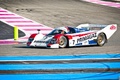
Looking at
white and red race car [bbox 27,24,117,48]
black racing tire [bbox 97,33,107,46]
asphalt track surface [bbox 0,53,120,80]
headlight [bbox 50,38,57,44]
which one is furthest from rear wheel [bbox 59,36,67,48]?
asphalt track surface [bbox 0,53,120,80]

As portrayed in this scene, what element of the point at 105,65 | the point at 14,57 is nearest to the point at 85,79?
the point at 105,65

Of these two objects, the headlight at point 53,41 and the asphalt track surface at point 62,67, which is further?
the headlight at point 53,41

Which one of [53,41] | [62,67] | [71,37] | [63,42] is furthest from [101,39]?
[62,67]

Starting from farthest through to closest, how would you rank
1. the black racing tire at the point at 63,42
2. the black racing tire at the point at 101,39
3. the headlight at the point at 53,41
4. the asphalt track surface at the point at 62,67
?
1. the black racing tire at the point at 101,39
2. the black racing tire at the point at 63,42
3. the headlight at the point at 53,41
4. the asphalt track surface at the point at 62,67

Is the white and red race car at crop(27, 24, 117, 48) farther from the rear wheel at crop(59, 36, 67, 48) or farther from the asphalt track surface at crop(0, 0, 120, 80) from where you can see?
the asphalt track surface at crop(0, 0, 120, 80)

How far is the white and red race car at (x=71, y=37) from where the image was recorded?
19.6m

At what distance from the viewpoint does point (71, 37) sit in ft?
65.4

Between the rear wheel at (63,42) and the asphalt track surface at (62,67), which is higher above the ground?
the rear wheel at (63,42)

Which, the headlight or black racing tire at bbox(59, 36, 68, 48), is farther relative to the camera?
black racing tire at bbox(59, 36, 68, 48)

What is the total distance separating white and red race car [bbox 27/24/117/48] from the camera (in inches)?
772

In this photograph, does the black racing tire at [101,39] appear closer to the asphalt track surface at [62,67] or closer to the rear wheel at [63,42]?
the rear wheel at [63,42]

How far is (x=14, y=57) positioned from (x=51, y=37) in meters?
3.43

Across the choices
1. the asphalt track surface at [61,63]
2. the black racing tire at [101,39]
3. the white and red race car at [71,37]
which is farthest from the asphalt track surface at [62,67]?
the black racing tire at [101,39]

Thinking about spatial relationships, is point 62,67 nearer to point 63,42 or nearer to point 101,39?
point 63,42
